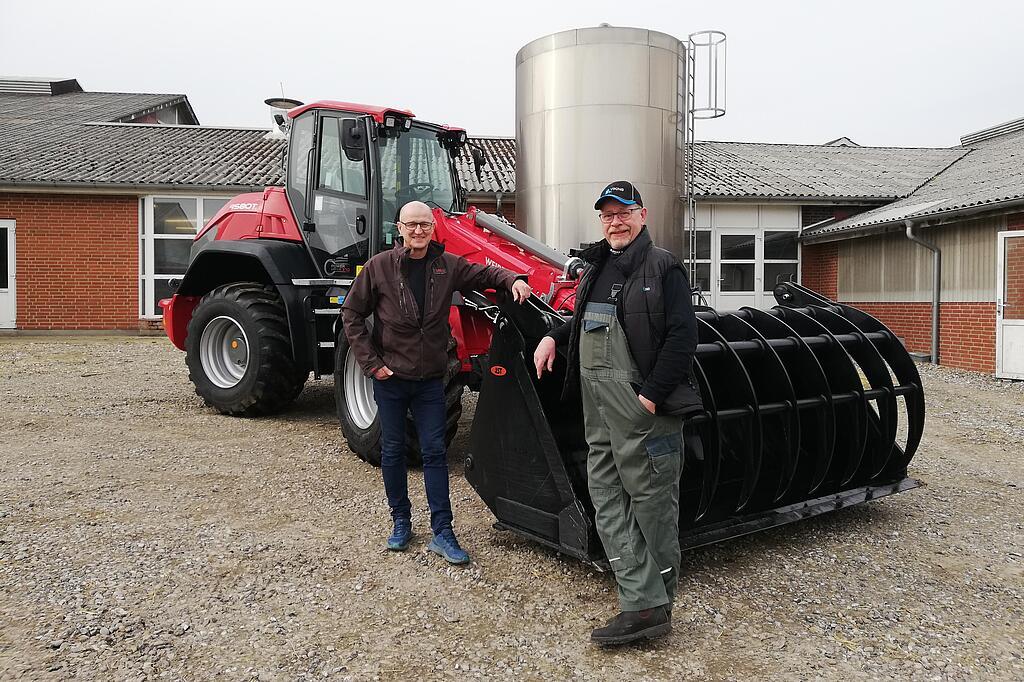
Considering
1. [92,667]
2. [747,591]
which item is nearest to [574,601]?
[747,591]

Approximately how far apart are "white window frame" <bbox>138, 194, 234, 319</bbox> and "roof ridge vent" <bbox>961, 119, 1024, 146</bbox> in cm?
1830

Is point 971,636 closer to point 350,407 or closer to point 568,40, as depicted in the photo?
point 350,407

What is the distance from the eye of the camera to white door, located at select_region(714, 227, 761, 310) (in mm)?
16047

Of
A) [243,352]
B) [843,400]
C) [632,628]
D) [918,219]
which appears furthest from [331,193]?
[918,219]

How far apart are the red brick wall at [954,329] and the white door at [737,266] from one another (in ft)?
9.02

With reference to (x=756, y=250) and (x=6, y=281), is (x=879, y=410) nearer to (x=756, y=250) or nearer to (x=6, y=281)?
(x=756, y=250)

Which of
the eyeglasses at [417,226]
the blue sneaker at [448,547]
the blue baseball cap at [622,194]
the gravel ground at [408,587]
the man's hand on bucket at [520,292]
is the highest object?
the blue baseball cap at [622,194]

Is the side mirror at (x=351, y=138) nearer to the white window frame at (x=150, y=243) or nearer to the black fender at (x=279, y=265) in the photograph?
the black fender at (x=279, y=265)

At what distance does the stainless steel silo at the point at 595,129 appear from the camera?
6.71 m

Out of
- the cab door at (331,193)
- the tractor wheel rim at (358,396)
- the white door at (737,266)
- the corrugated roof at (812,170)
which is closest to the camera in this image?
the tractor wheel rim at (358,396)

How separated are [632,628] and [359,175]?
4.32 m

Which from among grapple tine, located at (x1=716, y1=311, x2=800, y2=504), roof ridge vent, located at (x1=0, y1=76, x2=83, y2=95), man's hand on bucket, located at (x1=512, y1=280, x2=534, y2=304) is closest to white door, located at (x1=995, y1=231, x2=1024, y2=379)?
grapple tine, located at (x1=716, y1=311, x2=800, y2=504)

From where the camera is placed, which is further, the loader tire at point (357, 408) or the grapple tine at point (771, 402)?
the loader tire at point (357, 408)

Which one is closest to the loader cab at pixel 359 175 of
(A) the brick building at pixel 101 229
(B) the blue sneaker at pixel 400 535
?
(B) the blue sneaker at pixel 400 535
